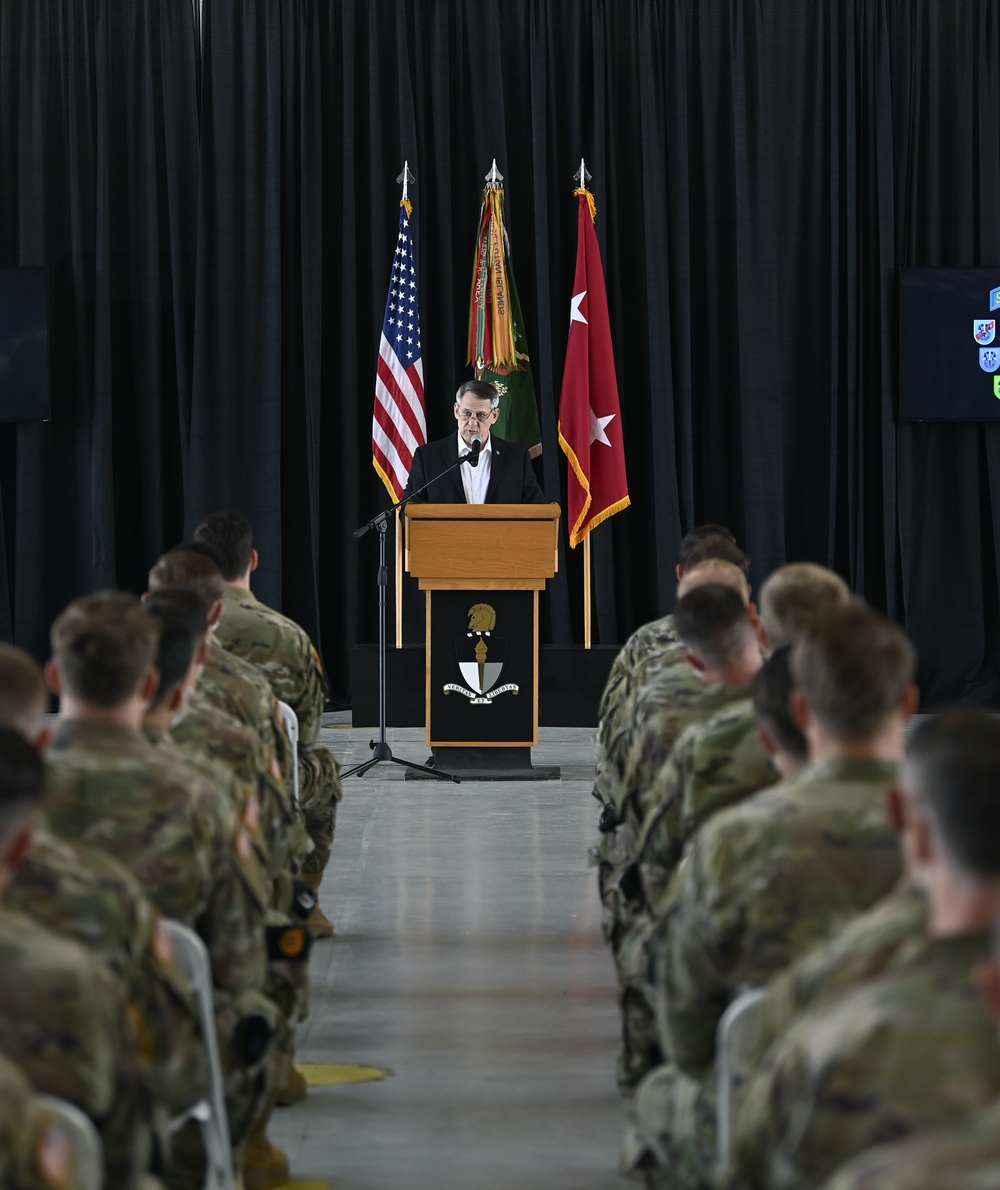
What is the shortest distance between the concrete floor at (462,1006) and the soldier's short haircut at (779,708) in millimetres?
1053

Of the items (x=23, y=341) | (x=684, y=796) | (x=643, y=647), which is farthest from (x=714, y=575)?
(x=23, y=341)

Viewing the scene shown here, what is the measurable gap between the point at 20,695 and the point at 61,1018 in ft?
2.14

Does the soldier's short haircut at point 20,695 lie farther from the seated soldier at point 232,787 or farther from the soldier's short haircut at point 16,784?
the soldier's short haircut at point 16,784

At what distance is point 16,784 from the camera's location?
1601mm

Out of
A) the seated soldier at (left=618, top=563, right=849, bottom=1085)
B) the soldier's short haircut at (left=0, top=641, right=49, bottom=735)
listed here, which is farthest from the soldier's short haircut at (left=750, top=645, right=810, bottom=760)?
the soldier's short haircut at (left=0, top=641, right=49, bottom=735)

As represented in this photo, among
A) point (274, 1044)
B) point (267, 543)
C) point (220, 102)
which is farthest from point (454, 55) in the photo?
point (274, 1044)

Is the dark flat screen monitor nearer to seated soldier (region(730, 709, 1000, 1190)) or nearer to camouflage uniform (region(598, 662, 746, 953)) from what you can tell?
camouflage uniform (region(598, 662, 746, 953))

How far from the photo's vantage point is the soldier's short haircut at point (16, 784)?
5.22 ft

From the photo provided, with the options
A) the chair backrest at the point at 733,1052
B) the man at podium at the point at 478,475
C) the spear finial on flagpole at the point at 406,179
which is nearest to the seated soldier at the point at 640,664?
the chair backrest at the point at 733,1052

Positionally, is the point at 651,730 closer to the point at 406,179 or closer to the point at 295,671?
the point at 295,671

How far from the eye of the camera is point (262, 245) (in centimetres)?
943

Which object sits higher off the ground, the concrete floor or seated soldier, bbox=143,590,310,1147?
seated soldier, bbox=143,590,310,1147

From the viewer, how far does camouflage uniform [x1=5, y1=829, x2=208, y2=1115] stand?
1915 millimetres

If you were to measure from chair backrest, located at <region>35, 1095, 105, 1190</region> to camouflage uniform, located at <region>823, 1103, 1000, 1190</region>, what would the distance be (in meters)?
0.79
